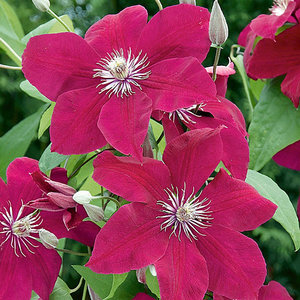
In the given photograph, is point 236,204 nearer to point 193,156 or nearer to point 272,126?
point 193,156

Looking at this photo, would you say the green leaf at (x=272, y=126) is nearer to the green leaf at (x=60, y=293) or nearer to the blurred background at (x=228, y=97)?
the green leaf at (x=60, y=293)

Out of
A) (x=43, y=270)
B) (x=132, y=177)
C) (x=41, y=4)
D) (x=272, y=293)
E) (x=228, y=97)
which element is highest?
(x=41, y=4)

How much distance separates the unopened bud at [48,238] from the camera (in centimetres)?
51

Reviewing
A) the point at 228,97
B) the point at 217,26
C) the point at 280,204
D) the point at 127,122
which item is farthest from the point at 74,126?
the point at 228,97

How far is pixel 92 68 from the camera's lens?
0.53m

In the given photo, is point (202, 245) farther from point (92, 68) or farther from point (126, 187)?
point (92, 68)

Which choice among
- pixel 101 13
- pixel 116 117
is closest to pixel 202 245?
pixel 116 117

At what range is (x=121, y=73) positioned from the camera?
52 cm

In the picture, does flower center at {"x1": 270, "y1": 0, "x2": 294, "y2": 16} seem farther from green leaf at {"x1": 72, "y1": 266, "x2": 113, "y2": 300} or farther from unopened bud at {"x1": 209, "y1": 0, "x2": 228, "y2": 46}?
green leaf at {"x1": 72, "y1": 266, "x2": 113, "y2": 300}

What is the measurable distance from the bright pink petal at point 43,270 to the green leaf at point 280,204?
233 mm

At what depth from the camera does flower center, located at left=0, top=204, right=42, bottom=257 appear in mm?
566

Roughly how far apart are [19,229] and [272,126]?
34cm

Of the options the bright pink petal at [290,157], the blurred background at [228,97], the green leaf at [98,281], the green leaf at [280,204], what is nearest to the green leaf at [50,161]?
the green leaf at [98,281]

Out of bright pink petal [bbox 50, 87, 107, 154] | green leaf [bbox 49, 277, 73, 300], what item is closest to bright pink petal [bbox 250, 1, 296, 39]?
bright pink petal [bbox 50, 87, 107, 154]
